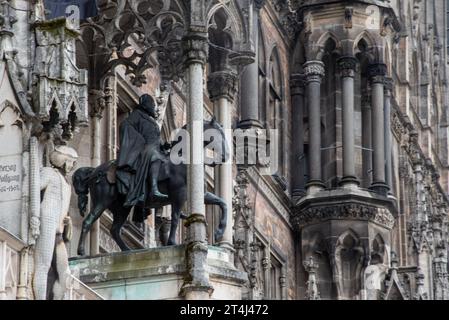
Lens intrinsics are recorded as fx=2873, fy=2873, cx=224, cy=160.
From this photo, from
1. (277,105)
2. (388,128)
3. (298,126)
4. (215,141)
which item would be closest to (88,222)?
(215,141)

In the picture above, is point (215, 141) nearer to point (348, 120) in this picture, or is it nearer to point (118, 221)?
point (118, 221)

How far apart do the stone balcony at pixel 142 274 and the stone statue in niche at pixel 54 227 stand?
3795mm

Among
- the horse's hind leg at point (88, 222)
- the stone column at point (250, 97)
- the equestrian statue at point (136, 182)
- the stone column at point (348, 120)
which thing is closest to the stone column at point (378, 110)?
the stone column at point (348, 120)

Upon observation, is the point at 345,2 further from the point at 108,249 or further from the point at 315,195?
the point at 108,249

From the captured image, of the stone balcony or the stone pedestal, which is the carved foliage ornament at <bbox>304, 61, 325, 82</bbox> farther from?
the stone balcony

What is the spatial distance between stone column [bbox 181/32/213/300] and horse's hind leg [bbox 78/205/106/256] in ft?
3.84

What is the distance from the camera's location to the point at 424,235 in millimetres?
57281

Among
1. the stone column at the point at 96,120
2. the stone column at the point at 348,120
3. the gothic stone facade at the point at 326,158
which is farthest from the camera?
the stone column at the point at 348,120

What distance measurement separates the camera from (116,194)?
35.6 metres

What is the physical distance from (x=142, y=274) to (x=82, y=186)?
1.81 metres

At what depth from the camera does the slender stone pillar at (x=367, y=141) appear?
2026 inches

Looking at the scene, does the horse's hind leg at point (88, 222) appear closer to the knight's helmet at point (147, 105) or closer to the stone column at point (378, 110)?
the knight's helmet at point (147, 105)

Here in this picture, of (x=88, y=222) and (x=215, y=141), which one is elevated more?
(x=215, y=141)

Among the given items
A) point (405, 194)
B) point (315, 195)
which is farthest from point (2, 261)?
point (405, 194)
